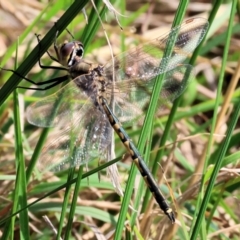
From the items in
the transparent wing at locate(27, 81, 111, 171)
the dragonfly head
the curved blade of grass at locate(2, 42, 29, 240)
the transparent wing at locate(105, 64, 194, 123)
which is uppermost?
the dragonfly head

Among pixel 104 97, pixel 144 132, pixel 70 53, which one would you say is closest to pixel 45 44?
pixel 144 132

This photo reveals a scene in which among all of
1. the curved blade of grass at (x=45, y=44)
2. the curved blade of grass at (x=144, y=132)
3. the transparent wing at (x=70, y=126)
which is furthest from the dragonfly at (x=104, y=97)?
the curved blade of grass at (x=45, y=44)

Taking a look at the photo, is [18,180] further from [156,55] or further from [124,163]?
[124,163]

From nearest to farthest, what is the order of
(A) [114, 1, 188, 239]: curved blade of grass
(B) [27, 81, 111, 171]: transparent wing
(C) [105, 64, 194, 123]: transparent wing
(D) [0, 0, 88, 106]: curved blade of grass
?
1. (D) [0, 0, 88, 106]: curved blade of grass
2. (A) [114, 1, 188, 239]: curved blade of grass
3. (B) [27, 81, 111, 171]: transparent wing
4. (C) [105, 64, 194, 123]: transparent wing

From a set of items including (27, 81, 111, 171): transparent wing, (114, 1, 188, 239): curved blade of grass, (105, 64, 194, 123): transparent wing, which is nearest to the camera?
(114, 1, 188, 239): curved blade of grass

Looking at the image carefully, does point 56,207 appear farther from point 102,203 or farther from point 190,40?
point 190,40

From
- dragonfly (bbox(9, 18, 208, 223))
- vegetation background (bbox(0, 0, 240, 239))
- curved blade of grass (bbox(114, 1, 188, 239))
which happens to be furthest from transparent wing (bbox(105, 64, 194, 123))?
curved blade of grass (bbox(114, 1, 188, 239))

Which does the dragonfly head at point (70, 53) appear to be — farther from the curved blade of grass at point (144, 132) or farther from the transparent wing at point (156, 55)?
the curved blade of grass at point (144, 132)

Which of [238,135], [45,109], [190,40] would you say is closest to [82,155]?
[45,109]

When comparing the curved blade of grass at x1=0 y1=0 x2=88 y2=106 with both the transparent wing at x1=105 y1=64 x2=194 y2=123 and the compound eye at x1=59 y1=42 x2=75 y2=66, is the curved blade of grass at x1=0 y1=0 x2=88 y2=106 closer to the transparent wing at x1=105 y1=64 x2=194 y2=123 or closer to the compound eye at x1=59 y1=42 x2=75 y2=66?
the compound eye at x1=59 y1=42 x2=75 y2=66
